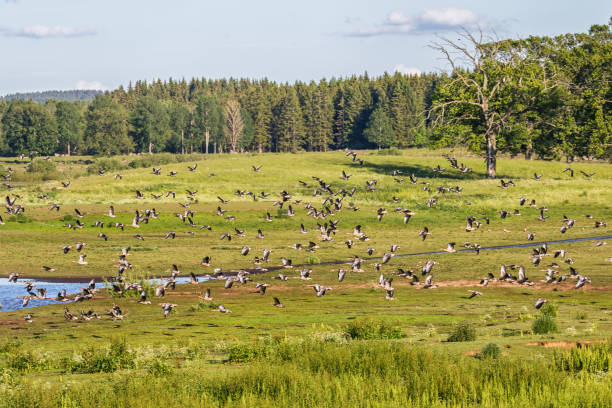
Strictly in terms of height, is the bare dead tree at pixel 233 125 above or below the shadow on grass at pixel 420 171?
above

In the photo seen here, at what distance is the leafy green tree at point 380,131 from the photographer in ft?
616

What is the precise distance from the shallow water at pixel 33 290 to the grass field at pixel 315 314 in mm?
1622

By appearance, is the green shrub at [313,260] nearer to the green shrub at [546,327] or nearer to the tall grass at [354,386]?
the green shrub at [546,327]

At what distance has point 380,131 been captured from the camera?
7392 inches

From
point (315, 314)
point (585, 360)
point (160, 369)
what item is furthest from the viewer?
point (315, 314)

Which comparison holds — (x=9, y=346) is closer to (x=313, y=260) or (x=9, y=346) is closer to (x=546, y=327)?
(x=546, y=327)

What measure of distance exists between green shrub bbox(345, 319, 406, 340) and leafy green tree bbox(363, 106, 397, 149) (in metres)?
165

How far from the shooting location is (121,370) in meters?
19.5

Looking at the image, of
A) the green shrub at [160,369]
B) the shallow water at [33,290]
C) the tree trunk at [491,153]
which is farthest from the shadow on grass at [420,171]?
the green shrub at [160,369]

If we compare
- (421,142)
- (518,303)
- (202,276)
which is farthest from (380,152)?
(518,303)

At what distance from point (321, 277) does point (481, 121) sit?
177ft

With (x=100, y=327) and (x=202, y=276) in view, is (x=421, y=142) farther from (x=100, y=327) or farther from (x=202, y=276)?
(x=100, y=327)

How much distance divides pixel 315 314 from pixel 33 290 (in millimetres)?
15635

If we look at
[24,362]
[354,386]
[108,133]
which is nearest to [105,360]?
[24,362]
